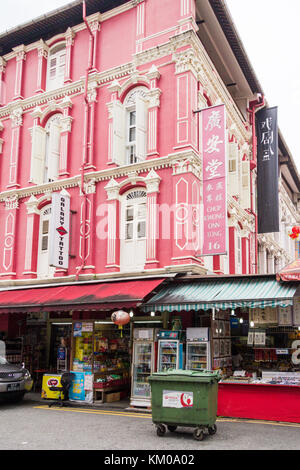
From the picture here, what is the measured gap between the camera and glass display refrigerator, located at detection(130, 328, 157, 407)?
510 inches

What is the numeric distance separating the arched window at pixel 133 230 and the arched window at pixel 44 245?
10.7 ft

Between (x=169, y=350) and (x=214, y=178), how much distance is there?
544 cm

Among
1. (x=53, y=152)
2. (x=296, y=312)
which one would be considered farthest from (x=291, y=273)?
(x=53, y=152)

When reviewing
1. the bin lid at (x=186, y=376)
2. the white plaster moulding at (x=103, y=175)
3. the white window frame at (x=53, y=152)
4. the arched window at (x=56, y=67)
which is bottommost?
the bin lid at (x=186, y=376)

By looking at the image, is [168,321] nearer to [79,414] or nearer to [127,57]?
[79,414]

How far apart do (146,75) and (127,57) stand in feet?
4.92

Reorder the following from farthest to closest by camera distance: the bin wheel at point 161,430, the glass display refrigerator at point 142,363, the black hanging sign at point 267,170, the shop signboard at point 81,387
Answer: the black hanging sign at point 267,170 → the shop signboard at point 81,387 → the glass display refrigerator at point 142,363 → the bin wheel at point 161,430

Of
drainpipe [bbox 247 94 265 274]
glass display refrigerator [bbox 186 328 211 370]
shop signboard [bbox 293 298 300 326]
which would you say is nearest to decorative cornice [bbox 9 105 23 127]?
drainpipe [bbox 247 94 265 274]

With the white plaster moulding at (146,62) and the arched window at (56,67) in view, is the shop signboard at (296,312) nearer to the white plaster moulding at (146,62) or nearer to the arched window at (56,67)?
the white plaster moulding at (146,62)

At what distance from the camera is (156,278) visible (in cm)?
1388

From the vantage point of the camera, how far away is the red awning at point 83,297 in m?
12.7

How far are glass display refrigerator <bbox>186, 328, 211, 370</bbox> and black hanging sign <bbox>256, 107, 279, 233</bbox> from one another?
8.60m

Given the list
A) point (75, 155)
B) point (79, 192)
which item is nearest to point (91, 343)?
point (79, 192)

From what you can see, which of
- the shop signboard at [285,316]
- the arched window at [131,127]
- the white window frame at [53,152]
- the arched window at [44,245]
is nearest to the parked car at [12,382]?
the arched window at [44,245]
